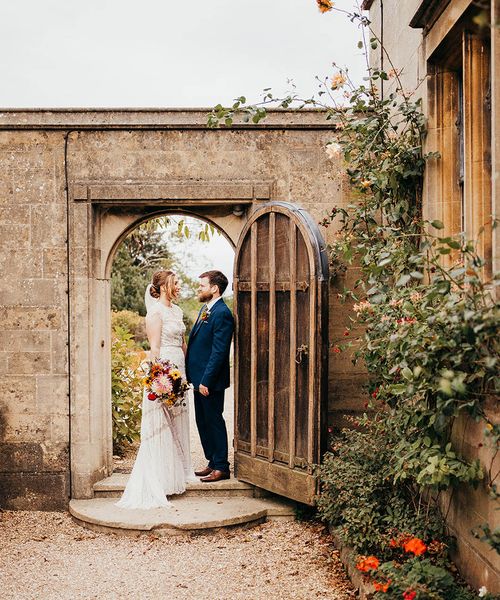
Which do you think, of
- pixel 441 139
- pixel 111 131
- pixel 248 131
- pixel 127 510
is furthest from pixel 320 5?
pixel 127 510

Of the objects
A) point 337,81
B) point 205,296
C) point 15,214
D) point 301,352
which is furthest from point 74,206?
point 337,81

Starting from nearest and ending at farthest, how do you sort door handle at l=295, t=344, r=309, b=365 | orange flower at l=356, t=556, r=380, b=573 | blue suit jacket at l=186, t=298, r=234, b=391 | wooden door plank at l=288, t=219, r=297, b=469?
orange flower at l=356, t=556, r=380, b=573 < door handle at l=295, t=344, r=309, b=365 < wooden door plank at l=288, t=219, r=297, b=469 < blue suit jacket at l=186, t=298, r=234, b=391

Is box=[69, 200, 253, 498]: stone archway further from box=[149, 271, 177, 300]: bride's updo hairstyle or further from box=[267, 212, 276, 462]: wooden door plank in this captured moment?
box=[267, 212, 276, 462]: wooden door plank

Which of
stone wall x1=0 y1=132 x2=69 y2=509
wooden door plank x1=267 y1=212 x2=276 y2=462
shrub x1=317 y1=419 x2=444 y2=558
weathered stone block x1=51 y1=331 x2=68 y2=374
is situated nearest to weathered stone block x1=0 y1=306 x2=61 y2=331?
stone wall x1=0 y1=132 x2=69 y2=509

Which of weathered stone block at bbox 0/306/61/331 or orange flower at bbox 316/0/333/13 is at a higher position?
orange flower at bbox 316/0/333/13

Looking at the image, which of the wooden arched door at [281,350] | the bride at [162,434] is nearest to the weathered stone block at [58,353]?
the bride at [162,434]

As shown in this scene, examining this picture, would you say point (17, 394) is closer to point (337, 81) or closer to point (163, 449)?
point (163, 449)

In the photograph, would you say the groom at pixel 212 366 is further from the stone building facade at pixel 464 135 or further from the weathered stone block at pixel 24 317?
the stone building facade at pixel 464 135

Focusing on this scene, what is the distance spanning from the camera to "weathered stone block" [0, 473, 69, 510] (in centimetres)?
691

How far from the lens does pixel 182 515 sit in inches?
246

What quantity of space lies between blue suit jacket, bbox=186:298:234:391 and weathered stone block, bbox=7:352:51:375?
4.32 ft

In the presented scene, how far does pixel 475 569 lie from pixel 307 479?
6.61 feet

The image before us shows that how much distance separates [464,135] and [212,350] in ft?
10.3

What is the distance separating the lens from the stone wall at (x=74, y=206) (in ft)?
22.5
